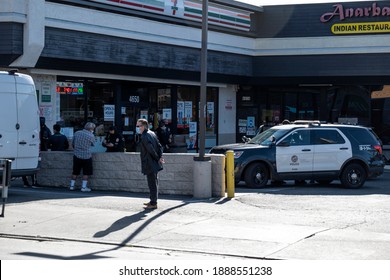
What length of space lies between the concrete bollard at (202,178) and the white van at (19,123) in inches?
157

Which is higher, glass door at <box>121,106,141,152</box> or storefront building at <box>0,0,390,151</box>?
storefront building at <box>0,0,390,151</box>

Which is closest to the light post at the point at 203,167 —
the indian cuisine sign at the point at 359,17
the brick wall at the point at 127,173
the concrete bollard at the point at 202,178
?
the concrete bollard at the point at 202,178

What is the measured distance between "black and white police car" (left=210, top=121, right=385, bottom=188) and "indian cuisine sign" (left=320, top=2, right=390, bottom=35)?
10.5 metres

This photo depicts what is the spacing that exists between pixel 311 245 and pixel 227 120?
794 inches

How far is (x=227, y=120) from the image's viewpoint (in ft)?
99.5

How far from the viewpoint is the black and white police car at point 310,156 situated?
18078 millimetres

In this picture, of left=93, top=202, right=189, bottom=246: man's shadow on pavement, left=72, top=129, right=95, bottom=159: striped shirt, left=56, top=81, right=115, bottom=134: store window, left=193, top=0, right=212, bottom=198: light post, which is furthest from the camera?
left=56, top=81, right=115, bottom=134: store window

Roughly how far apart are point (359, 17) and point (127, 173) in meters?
15.5

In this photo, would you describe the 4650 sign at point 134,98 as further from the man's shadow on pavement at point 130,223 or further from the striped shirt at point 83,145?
the man's shadow on pavement at point 130,223

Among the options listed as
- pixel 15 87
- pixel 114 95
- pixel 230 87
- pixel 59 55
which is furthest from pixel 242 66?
pixel 15 87

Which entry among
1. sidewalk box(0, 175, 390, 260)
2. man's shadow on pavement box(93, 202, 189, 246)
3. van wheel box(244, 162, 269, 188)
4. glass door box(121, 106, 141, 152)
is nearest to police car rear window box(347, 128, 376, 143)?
van wheel box(244, 162, 269, 188)

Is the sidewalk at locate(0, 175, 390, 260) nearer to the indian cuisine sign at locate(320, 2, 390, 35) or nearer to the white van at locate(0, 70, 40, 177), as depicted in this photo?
the white van at locate(0, 70, 40, 177)

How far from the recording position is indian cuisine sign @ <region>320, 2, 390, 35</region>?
2794 cm

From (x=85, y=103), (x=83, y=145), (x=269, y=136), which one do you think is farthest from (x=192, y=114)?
(x=83, y=145)
